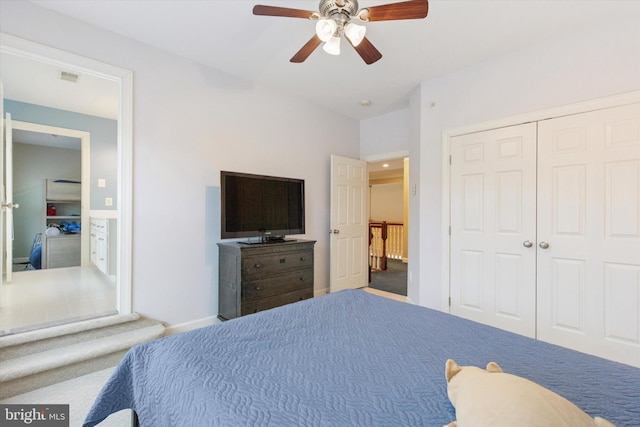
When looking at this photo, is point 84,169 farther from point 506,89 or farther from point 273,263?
point 506,89

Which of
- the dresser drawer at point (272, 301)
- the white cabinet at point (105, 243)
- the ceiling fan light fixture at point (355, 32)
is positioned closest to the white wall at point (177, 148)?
the dresser drawer at point (272, 301)

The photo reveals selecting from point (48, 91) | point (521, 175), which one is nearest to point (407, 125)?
point (521, 175)

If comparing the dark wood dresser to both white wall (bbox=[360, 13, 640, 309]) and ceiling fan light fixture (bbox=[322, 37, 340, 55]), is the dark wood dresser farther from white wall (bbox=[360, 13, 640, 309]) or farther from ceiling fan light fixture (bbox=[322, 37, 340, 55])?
ceiling fan light fixture (bbox=[322, 37, 340, 55])

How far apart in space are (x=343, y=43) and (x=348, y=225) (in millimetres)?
2481

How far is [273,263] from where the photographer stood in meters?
2.92

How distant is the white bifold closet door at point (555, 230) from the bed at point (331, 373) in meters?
1.76

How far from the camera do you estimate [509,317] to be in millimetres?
2721

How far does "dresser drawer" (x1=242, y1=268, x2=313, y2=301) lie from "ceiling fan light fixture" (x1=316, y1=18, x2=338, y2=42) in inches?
84.9

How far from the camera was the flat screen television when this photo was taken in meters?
2.84

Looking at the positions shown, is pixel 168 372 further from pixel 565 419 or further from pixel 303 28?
pixel 303 28

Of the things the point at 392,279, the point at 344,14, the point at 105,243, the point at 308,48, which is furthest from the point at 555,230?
the point at 105,243

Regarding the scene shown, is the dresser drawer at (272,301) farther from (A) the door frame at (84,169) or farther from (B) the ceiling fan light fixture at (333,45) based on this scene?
(A) the door frame at (84,169)

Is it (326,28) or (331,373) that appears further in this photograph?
(326,28)

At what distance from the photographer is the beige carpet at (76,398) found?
166 cm
